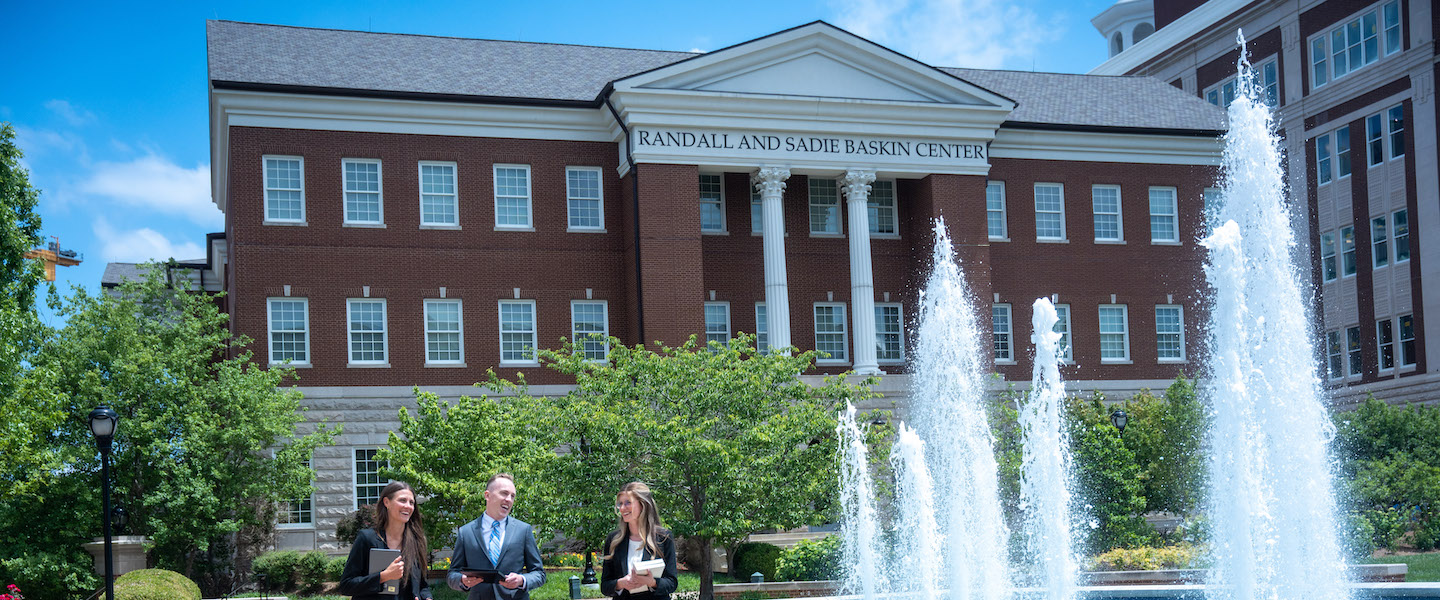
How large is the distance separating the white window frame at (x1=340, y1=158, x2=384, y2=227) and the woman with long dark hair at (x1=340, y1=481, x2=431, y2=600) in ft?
85.0

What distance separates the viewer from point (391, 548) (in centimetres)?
882

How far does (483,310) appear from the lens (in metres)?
34.6

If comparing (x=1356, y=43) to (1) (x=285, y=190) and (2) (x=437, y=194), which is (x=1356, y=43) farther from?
(1) (x=285, y=190)

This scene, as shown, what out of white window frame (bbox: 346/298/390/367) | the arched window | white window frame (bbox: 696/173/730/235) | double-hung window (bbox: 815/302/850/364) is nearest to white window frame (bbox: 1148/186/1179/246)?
Answer: double-hung window (bbox: 815/302/850/364)

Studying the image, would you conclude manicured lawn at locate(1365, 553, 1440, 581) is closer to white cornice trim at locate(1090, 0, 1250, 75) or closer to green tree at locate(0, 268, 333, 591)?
green tree at locate(0, 268, 333, 591)

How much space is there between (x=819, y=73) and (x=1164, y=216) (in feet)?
40.4

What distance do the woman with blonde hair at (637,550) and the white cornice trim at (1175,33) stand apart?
4387 cm

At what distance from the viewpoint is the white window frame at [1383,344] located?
41.0 meters

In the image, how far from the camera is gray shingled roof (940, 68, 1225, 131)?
4062 cm

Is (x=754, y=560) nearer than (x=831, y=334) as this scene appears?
Yes

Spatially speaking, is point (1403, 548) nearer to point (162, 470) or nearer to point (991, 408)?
point (991, 408)

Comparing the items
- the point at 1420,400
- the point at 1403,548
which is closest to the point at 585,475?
the point at 1403,548

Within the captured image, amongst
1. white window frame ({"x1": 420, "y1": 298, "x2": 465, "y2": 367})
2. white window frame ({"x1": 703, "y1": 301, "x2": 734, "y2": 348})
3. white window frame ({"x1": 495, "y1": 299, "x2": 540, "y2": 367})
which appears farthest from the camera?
white window frame ({"x1": 703, "y1": 301, "x2": 734, "y2": 348})

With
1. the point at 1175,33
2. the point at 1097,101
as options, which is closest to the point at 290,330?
the point at 1097,101
